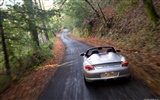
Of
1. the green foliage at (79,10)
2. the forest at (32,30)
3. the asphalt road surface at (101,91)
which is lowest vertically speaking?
the asphalt road surface at (101,91)

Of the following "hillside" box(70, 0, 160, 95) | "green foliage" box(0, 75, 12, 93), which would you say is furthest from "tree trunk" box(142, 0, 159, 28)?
"green foliage" box(0, 75, 12, 93)

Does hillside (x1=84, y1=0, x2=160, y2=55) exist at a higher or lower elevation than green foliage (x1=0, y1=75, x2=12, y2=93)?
higher

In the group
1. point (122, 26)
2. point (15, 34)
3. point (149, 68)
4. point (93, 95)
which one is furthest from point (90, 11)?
point (93, 95)

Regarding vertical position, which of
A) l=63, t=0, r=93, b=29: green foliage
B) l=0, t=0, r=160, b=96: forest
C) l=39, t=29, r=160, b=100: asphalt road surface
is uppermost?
l=63, t=0, r=93, b=29: green foliage

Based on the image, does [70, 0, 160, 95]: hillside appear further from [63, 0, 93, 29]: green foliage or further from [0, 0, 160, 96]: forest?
[63, 0, 93, 29]: green foliage

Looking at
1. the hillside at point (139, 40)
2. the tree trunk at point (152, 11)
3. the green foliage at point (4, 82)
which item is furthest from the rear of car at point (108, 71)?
the tree trunk at point (152, 11)

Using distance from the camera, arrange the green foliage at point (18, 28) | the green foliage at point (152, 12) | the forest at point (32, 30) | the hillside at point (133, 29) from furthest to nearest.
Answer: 1. the green foliage at point (152, 12)
2. the hillside at point (133, 29)
3. the forest at point (32, 30)
4. the green foliage at point (18, 28)

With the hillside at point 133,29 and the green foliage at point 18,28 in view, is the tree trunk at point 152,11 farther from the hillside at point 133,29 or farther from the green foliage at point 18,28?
the green foliage at point 18,28

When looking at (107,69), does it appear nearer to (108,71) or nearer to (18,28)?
(108,71)

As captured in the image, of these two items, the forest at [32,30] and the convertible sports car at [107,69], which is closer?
the convertible sports car at [107,69]

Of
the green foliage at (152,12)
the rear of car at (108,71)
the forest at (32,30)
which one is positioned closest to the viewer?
the rear of car at (108,71)

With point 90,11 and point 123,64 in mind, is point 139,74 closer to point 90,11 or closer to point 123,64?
point 123,64

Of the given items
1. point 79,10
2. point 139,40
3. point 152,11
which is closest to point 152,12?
point 152,11

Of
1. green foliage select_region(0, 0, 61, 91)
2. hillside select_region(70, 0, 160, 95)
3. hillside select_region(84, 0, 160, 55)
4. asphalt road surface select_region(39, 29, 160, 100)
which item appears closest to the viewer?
asphalt road surface select_region(39, 29, 160, 100)
